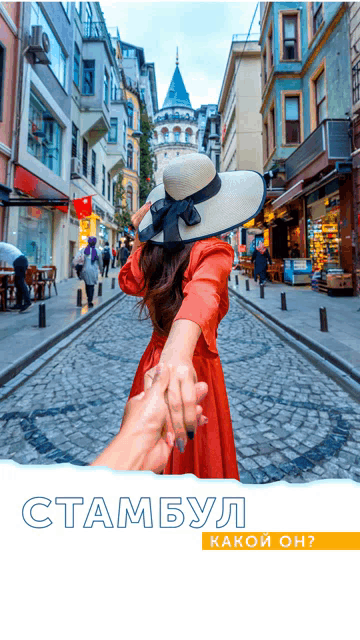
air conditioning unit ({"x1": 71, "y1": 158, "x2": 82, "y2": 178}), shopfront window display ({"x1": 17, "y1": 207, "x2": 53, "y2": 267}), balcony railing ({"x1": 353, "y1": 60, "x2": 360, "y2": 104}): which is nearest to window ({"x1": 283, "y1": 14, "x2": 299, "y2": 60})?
balcony railing ({"x1": 353, "y1": 60, "x2": 360, "y2": 104})

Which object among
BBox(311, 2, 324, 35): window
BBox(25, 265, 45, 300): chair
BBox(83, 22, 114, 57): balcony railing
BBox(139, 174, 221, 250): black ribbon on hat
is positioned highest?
BBox(83, 22, 114, 57): balcony railing

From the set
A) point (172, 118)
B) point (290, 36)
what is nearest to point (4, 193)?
point (290, 36)

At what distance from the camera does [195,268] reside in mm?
1048

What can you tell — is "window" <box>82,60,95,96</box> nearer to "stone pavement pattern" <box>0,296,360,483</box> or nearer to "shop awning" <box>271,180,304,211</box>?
"shop awning" <box>271,180,304,211</box>

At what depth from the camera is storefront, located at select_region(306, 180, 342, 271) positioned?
12.3 m

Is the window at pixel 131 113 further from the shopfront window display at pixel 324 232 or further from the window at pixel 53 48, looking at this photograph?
the shopfront window display at pixel 324 232

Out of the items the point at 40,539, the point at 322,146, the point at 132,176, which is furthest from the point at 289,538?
the point at 132,176

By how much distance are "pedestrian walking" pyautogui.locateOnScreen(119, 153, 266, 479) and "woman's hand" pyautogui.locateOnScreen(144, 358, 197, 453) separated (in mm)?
78

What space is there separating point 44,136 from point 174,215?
16565mm

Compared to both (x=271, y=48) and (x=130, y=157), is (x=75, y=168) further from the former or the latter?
(x=130, y=157)

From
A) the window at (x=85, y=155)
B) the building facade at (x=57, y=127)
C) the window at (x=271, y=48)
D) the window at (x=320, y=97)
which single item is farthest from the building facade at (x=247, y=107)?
the window at (x=320, y=97)

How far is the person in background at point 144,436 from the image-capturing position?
1.86ft

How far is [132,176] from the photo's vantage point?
41906 millimetres

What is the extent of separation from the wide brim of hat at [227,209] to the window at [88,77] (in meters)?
22.6
